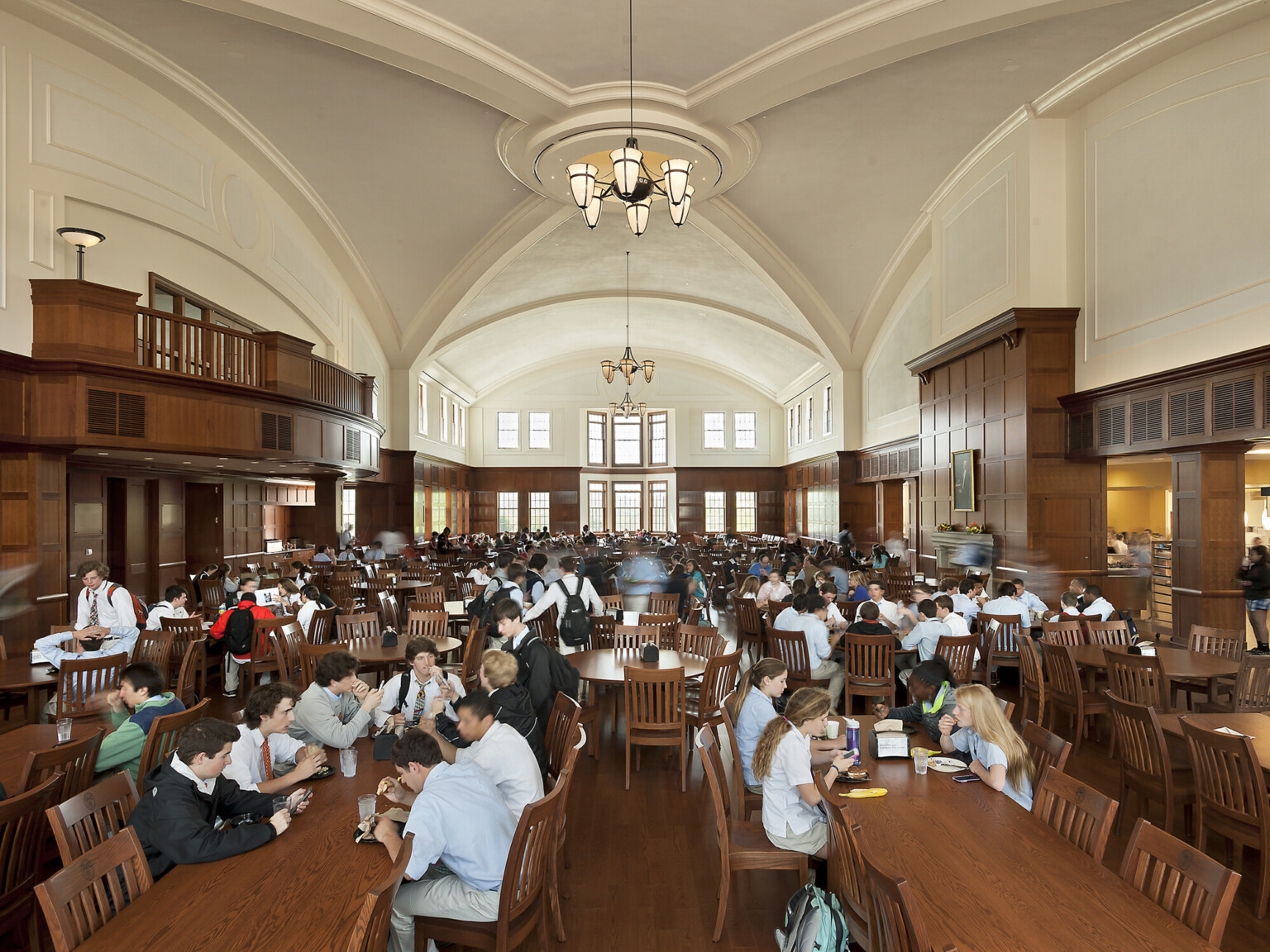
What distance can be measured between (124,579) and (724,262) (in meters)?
12.8

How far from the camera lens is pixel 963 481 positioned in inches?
439

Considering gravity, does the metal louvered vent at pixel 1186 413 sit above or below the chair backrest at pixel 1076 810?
Result: above

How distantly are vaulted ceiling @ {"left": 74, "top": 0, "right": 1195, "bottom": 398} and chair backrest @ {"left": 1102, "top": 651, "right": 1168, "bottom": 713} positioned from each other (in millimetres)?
6410

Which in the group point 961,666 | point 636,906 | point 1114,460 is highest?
point 1114,460

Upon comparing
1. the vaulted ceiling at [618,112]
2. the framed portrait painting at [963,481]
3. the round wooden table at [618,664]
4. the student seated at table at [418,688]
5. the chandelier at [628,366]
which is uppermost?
the vaulted ceiling at [618,112]

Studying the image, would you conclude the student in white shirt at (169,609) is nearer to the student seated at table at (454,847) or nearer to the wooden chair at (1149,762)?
the student seated at table at (454,847)

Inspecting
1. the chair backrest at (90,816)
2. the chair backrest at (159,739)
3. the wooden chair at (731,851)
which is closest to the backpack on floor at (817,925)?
the wooden chair at (731,851)

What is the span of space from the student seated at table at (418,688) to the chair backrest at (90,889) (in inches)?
70.9

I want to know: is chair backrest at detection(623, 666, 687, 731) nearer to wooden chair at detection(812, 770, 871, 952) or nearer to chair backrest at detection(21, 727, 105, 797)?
wooden chair at detection(812, 770, 871, 952)

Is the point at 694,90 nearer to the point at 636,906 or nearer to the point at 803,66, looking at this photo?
the point at 803,66

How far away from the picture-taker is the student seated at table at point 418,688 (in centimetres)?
413

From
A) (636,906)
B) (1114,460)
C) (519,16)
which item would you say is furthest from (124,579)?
(1114,460)

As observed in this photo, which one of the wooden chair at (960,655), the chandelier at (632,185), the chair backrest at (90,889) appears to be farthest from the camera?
the chandelier at (632,185)

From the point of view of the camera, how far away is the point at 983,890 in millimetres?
2244
